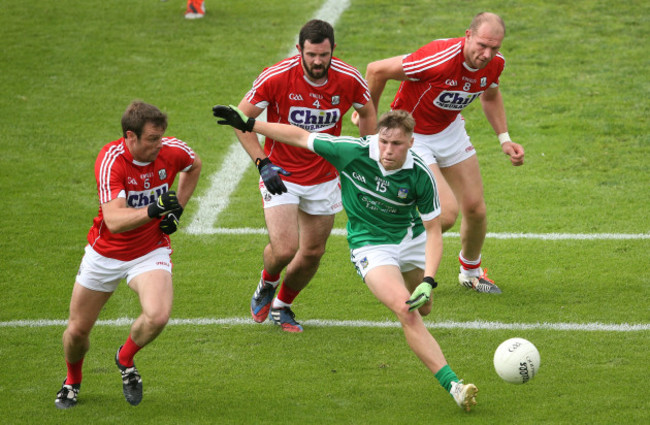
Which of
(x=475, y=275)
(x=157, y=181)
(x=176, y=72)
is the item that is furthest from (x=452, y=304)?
(x=176, y=72)

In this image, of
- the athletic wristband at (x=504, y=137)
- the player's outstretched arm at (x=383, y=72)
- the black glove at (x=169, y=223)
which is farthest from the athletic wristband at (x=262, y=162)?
the athletic wristband at (x=504, y=137)

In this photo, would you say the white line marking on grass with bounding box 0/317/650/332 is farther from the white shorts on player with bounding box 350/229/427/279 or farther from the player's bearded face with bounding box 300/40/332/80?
the player's bearded face with bounding box 300/40/332/80

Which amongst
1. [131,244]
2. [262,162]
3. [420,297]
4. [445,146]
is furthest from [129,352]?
[445,146]

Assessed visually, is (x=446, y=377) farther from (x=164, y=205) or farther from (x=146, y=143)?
(x=146, y=143)

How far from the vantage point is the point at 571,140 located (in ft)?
40.5

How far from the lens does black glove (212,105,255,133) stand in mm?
6746

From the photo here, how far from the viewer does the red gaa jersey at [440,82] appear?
792 cm

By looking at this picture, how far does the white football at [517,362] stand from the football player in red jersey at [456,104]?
1843 millimetres

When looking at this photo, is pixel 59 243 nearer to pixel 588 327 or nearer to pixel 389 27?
pixel 588 327

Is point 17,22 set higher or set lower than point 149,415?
higher

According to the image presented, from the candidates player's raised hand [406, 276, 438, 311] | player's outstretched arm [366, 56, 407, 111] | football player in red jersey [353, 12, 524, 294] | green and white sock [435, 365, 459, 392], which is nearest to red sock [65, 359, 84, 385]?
player's raised hand [406, 276, 438, 311]

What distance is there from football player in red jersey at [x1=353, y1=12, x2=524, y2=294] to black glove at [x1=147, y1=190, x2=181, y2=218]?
269 centimetres

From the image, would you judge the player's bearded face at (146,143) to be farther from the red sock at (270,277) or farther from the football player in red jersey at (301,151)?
the red sock at (270,277)

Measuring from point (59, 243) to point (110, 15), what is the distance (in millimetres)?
7954
